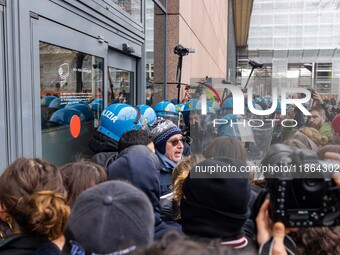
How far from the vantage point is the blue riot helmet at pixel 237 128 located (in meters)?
2.35

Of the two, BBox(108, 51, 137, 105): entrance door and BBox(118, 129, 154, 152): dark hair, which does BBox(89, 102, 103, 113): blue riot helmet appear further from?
BBox(118, 129, 154, 152): dark hair

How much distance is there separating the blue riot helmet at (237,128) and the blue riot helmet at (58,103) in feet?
4.77

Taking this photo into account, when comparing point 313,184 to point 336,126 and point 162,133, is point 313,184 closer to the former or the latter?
point 336,126

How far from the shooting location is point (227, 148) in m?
2.38

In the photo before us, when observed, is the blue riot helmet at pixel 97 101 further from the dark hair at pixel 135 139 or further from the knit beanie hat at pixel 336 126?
the knit beanie hat at pixel 336 126

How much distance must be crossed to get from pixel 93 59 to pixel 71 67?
0.66 metres

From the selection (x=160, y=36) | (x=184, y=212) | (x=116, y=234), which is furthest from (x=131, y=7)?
(x=116, y=234)

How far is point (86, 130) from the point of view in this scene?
4.12 m

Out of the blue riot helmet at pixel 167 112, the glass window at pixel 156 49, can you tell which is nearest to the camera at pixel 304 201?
the blue riot helmet at pixel 167 112

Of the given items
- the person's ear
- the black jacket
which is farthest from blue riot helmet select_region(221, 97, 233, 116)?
the person's ear

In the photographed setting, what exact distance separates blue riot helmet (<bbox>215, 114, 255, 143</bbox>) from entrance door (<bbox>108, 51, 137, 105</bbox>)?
2.78 m

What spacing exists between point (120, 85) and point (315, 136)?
350cm

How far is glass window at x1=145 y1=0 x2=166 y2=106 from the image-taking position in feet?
29.5

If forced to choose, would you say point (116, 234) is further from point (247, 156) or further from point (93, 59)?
point (93, 59)
